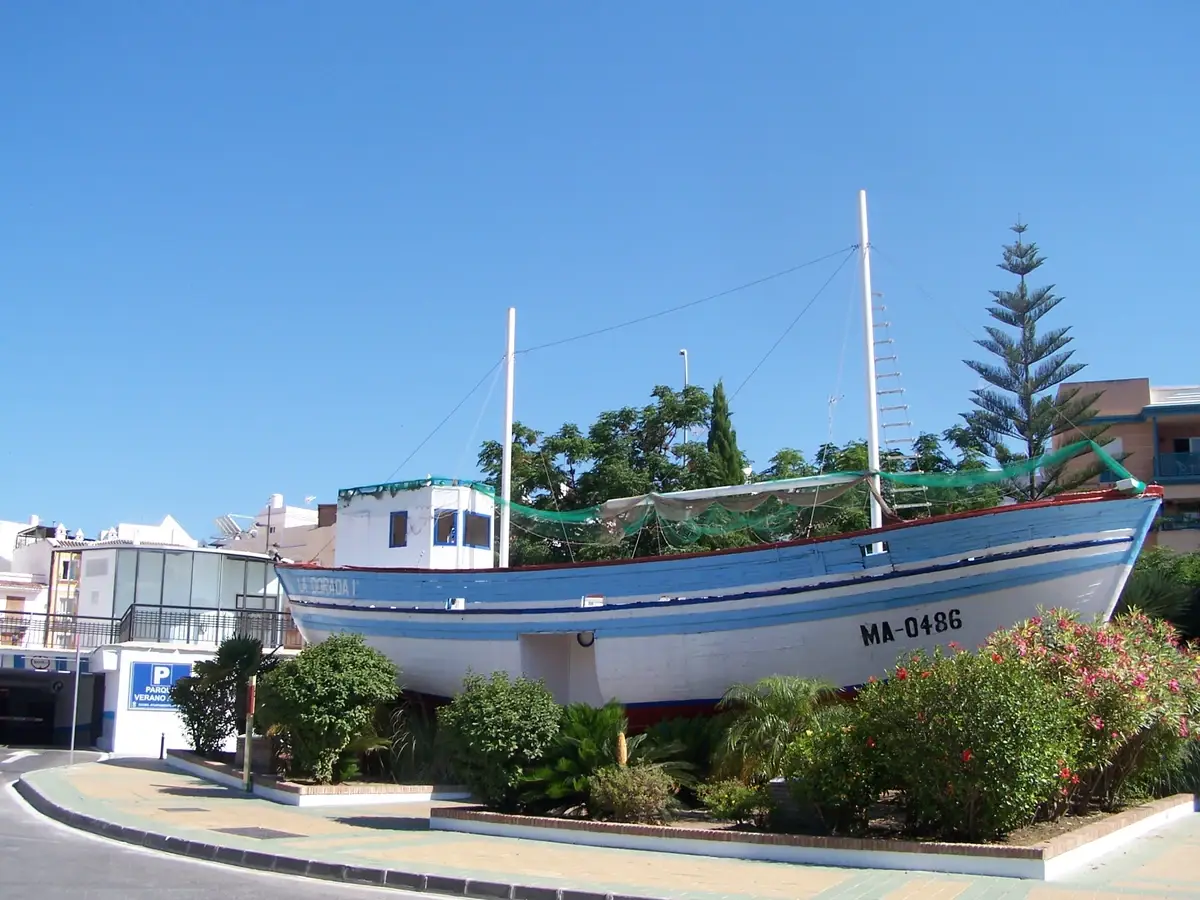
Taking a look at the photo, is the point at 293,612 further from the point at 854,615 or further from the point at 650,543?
the point at 854,615

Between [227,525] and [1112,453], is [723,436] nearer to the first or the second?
[1112,453]

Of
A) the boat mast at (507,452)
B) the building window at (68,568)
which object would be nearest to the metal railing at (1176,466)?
the boat mast at (507,452)

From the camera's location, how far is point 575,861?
1085 cm

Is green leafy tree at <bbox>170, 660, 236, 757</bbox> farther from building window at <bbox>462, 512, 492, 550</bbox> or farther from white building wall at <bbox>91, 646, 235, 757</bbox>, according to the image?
building window at <bbox>462, 512, 492, 550</bbox>

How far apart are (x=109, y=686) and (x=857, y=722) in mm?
20053

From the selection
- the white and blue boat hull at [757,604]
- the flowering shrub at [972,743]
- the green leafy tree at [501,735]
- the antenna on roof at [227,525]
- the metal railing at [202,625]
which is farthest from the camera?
the antenna on roof at [227,525]

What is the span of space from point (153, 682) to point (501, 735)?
15.2m

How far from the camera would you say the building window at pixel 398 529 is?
21969 mm

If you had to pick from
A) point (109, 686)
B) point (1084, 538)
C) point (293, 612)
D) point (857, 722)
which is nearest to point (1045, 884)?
point (857, 722)

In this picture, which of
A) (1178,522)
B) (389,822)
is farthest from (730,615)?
(1178,522)

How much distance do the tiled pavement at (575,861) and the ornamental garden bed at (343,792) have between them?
0.36 m

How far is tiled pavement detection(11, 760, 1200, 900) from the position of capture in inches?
348

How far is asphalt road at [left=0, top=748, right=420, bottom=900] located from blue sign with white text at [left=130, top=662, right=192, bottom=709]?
12895 mm

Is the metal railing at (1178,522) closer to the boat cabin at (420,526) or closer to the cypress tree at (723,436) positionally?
the cypress tree at (723,436)
